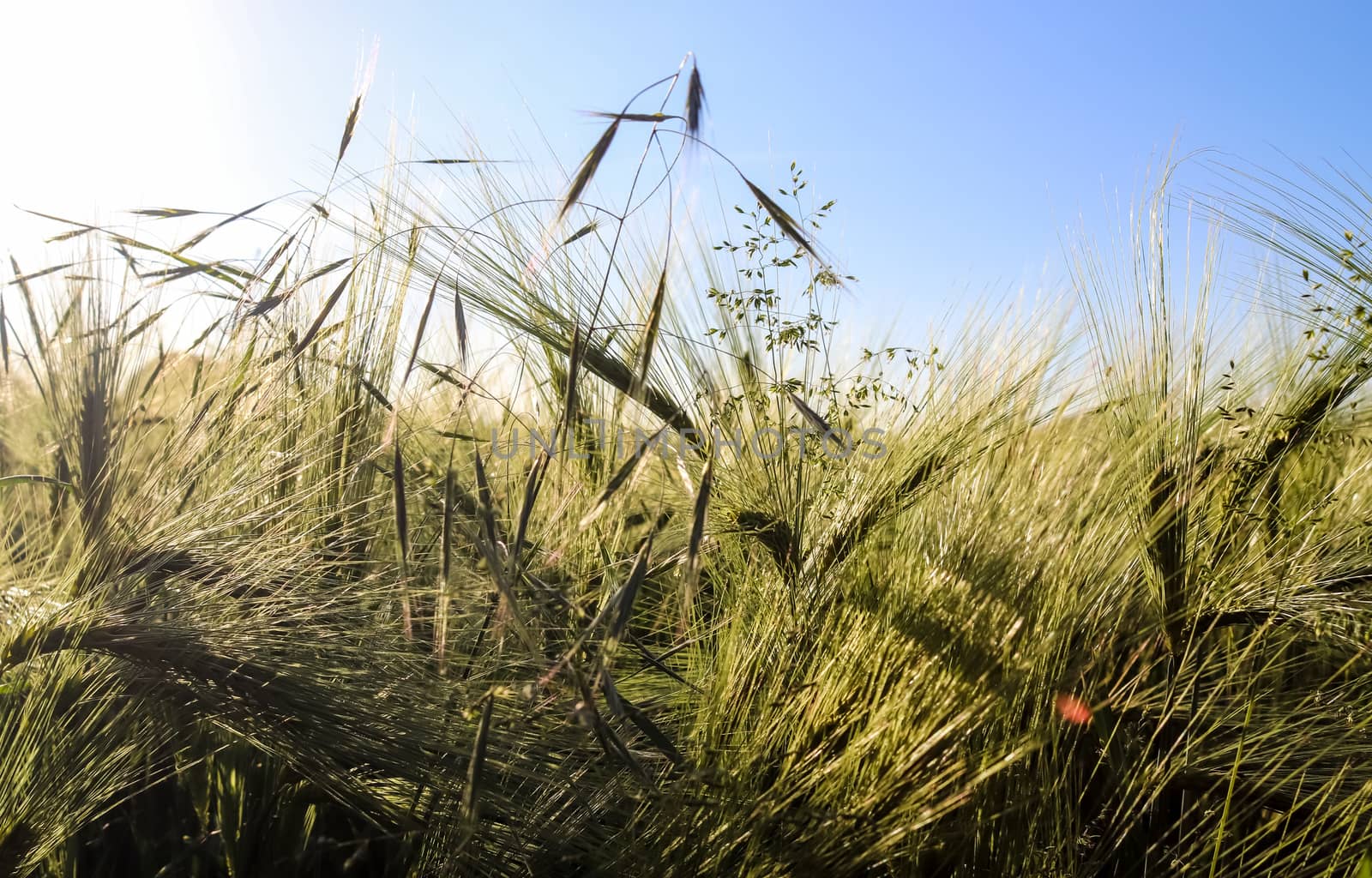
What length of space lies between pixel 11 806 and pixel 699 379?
82cm

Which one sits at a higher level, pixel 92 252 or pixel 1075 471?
pixel 92 252

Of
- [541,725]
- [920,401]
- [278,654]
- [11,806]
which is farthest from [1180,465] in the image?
[11,806]

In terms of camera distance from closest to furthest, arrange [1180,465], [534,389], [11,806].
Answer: [11,806] → [1180,465] → [534,389]

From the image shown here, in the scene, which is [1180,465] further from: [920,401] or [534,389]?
[534,389]

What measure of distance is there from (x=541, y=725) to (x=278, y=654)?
0.27 meters

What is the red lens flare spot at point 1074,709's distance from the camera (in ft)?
3.28

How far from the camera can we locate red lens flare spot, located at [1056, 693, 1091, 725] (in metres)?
1.00

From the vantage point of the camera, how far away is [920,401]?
1341 mm

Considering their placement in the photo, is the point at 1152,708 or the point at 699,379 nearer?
the point at 1152,708

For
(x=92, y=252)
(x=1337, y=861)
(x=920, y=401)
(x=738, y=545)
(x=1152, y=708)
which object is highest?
(x=92, y=252)

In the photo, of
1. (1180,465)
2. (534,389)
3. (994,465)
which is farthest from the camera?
(534,389)

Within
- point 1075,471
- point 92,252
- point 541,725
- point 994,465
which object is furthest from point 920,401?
point 92,252

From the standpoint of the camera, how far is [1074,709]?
40.2 inches

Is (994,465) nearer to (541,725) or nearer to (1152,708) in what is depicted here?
(1152,708)
